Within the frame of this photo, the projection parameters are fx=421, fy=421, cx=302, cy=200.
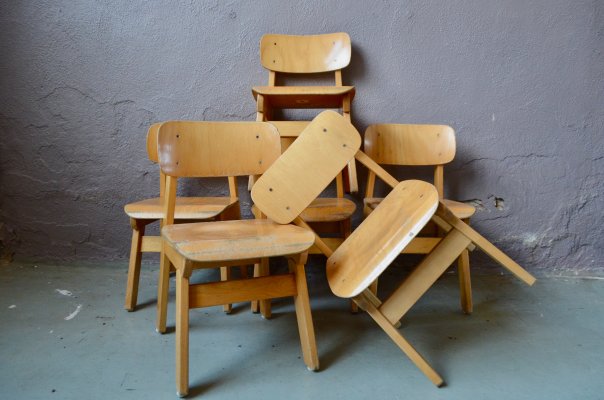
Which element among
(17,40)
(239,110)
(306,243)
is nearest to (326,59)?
(239,110)

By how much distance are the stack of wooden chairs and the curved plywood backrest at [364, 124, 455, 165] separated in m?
0.28

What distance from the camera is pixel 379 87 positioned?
2295mm

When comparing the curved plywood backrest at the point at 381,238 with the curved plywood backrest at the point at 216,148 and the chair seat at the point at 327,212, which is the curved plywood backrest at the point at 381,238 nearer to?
the chair seat at the point at 327,212

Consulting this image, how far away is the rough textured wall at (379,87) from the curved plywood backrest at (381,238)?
95cm

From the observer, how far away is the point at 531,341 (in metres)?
1.53

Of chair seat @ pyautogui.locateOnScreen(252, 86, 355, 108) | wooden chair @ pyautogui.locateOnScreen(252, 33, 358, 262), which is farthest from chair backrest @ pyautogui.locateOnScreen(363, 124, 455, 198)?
chair seat @ pyautogui.locateOnScreen(252, 86, 355, 108)

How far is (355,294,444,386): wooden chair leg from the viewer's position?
124 cm

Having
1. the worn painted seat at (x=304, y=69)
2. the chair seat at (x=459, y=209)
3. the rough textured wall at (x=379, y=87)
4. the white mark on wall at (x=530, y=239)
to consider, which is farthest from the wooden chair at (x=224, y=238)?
the white mark on wall at (x=530, y=239)

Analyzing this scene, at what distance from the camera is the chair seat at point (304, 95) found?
1.85 metres

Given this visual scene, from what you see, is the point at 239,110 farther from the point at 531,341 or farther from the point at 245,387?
the point at 531,341

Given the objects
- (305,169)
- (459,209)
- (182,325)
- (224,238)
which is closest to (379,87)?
(459,209)

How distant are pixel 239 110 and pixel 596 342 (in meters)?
1.89

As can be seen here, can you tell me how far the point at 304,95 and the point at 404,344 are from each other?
114 cm

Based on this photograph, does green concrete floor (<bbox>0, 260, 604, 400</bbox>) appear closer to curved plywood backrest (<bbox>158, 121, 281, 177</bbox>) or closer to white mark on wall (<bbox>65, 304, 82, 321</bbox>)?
white mark on wall (<bbox>65, 304, 82, 321</bbox>)
